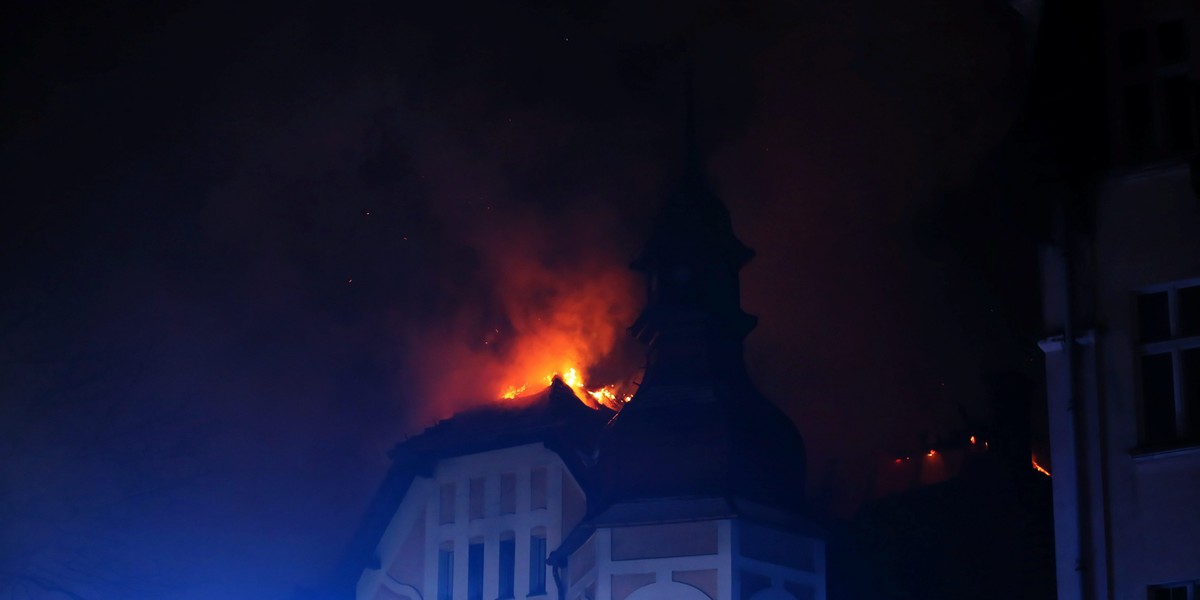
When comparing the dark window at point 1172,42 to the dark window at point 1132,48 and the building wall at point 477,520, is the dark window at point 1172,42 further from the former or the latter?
the building wall at point 477,520

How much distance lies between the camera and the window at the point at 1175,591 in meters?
17.3

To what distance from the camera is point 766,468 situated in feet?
96.2

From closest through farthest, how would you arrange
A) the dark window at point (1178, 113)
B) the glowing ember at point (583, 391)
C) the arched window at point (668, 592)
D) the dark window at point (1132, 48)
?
the dark window at point (1178, 113) → the dark window at point (1132, 48) → the arched window at point (668, 592) → the glowing ember at point (583, 391)

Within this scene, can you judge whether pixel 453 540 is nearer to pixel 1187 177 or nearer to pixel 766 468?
pixel 766 468

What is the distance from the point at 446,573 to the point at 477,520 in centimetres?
129

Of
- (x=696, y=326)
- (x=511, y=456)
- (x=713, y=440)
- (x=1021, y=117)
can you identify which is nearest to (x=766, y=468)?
(x=713, y=440)

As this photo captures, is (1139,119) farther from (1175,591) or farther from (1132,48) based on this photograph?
(1175,591)

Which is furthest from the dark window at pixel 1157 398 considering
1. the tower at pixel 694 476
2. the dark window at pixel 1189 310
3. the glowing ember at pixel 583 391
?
the glowing ember at pixel 583 391

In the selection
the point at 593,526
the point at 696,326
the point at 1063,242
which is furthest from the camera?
the point at 696,326

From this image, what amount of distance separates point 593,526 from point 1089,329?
1190cm

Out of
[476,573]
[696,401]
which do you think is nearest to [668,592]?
[696,401]

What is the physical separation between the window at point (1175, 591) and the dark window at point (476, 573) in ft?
55.1

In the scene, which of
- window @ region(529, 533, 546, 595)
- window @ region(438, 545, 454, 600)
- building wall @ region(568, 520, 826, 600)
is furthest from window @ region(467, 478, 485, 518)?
building wall @ region(568, 520, 826, 600)

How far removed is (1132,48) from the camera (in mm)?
19375
